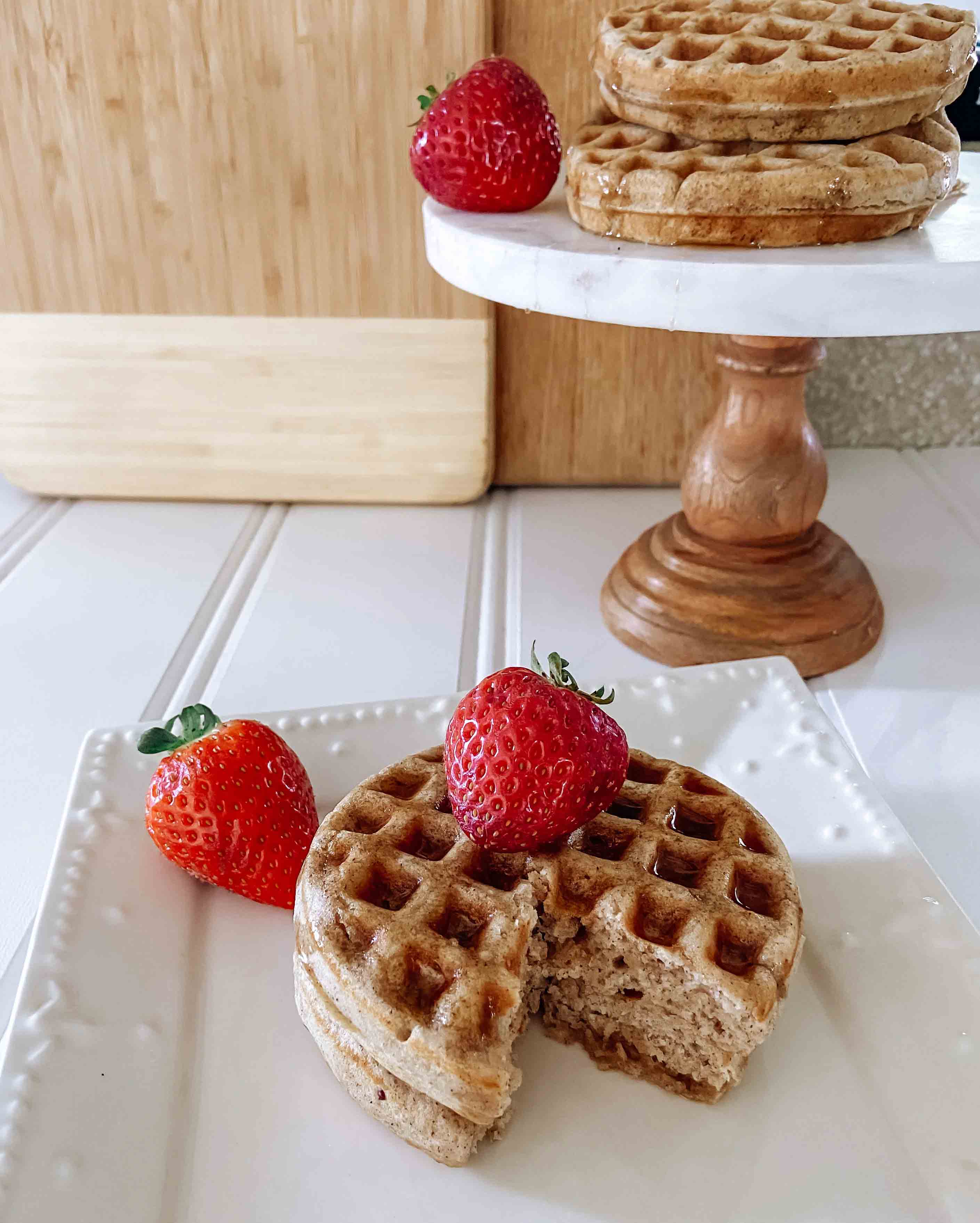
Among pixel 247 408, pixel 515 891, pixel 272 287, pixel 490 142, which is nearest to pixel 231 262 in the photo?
pixel 272 287

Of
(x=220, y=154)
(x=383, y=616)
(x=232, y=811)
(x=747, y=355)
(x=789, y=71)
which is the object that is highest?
(x=789, y=71)

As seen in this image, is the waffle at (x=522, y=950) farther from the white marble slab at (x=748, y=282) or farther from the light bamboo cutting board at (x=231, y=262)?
the light bamboo cutting board at (x=231, y=262)

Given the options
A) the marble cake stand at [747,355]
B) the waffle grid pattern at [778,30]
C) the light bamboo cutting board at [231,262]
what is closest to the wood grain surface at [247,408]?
the light bamboo cutting board at [231,262]

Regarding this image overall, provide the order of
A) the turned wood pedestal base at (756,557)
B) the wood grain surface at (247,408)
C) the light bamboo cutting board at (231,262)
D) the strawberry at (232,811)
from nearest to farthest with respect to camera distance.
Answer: the strawberry at (232,811) < the turned wood pedestal base at (756,557) < the light bamboo cutting board at (231,262) < the wood grain surface at (247,408)

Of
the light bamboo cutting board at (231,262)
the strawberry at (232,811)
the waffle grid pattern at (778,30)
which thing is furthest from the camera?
the light bamboo cutting board at (231,262)

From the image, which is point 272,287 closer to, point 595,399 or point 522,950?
point 595,399

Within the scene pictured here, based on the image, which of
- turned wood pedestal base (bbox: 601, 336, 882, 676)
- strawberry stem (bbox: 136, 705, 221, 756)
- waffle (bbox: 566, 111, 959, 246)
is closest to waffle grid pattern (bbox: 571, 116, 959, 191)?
waffle (bbox: 566, 111, 959, 246)

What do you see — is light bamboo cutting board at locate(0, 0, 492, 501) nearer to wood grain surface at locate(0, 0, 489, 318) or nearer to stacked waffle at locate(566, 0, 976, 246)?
wood grain surface at locate(0, 0, 489, 318)
